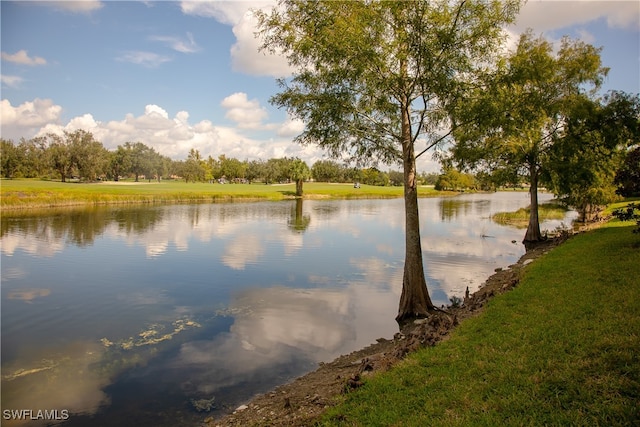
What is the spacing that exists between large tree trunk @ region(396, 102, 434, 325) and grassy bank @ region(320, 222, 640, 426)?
13.0 feet

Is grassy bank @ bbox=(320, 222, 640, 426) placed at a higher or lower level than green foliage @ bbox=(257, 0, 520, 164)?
→ lower

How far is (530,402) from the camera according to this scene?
5.81m

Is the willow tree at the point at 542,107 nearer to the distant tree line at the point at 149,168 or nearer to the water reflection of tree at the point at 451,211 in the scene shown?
the distant tree line at the point at 149,168

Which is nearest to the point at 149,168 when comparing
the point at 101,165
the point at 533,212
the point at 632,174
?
the point at 101,165

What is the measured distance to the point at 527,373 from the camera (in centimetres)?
670

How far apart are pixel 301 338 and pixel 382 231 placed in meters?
29.8

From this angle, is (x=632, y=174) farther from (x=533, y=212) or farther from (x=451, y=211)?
(x=451, y=211)

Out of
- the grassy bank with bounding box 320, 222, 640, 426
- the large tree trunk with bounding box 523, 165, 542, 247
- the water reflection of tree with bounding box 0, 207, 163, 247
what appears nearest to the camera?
the grassy bank with bounding box 320, 222, 640, 426

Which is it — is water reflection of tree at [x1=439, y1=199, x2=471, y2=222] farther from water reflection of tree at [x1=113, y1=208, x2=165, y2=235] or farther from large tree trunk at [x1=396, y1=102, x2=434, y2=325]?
large tree trunk at [x1=396, y1=102, x2=434, y2=325]

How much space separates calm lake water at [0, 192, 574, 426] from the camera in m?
10.1

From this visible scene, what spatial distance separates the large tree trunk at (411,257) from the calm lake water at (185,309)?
0.98 meters

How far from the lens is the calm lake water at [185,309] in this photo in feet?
33.0

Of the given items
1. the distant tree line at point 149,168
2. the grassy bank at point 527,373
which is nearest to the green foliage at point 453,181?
the distant tree line at point 149,168

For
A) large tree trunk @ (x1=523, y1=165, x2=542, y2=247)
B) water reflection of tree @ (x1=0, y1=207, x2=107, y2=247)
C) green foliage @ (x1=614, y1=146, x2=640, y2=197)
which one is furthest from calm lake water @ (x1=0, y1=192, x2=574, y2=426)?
green foliage @ (x1=614, y1=146, x2=640, y2=197)
